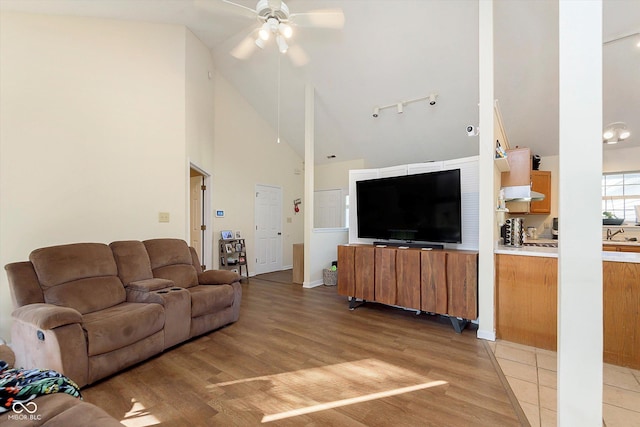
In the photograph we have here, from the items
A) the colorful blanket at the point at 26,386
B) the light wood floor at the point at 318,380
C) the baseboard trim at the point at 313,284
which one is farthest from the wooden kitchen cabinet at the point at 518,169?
the colorful blanket at the point at 26,386

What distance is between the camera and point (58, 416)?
103 centimetres

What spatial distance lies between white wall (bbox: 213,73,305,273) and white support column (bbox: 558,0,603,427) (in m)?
5.02

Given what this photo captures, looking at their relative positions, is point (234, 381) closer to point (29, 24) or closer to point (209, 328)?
point (209, 328)

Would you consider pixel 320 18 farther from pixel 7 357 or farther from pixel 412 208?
pixel 7 357

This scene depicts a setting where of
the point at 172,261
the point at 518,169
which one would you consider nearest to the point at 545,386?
the point at 518,169

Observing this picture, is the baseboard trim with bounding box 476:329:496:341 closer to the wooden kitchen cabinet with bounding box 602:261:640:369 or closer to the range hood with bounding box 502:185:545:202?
the wooden kitchen cabinet with bounding box 602:261:640:369

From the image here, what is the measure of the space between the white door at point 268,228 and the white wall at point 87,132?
7.80 ft

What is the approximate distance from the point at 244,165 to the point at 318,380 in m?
4.66

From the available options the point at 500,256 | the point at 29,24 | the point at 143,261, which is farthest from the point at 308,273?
the point at 29,24

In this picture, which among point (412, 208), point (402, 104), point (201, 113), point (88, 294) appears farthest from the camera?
point (402, 104)

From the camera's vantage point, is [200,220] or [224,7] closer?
[224,7]

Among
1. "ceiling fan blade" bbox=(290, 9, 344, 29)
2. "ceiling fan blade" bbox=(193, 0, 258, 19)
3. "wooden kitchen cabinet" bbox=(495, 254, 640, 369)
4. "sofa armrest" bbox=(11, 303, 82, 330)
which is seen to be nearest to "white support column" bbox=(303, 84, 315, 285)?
"ceiling fan blade" bbox=(290, 9, 344, 29)

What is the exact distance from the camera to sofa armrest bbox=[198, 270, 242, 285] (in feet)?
10.5

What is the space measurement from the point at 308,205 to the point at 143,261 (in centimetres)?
268
